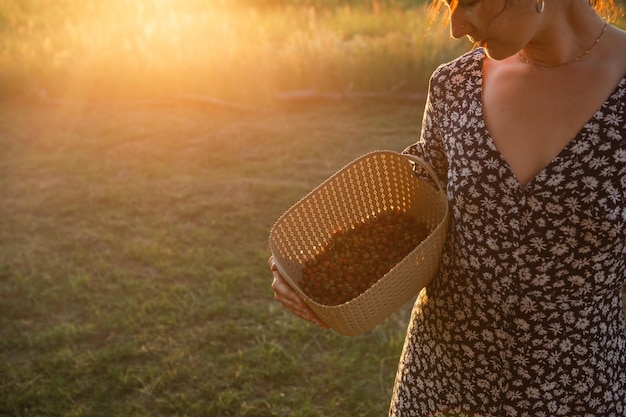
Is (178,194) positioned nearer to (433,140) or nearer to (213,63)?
(213,63)

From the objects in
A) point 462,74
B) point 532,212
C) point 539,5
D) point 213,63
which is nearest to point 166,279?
point 462,74

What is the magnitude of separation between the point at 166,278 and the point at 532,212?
3.02m

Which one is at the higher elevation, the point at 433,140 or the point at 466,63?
the point at 466,63

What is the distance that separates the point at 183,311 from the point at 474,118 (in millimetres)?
2579

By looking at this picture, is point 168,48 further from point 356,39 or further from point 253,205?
point 253,205

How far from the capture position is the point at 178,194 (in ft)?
17.1

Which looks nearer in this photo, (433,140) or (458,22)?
(458,22)

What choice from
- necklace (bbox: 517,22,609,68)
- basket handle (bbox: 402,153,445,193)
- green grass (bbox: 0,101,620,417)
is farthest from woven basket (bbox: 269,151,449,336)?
green grass (bbox: 0,101,620,417)

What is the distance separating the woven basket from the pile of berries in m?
0.05

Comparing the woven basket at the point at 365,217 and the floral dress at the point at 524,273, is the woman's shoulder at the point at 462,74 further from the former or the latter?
the woven basket at the point at 365,217

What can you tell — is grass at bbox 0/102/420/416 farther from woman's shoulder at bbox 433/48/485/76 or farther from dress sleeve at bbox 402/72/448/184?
woman's shoulder at bbox 433/48/485/76

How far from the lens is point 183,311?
3.62 meters

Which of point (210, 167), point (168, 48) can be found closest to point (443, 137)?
point (210, 167)

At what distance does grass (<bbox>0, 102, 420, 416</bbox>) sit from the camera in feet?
9.88
